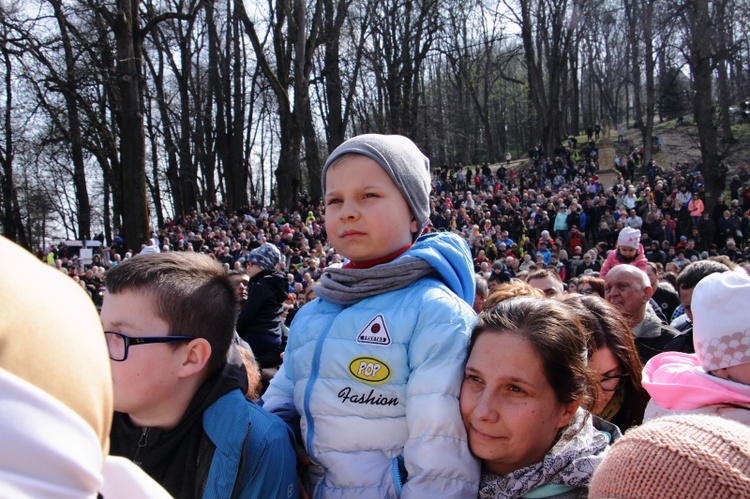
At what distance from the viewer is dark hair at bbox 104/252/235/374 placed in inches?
69.6

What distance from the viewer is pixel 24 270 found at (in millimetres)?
650

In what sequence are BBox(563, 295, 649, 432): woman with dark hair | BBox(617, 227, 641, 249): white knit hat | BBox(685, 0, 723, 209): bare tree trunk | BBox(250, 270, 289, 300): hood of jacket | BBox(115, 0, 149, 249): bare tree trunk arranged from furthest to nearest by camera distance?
1. BBox(685, 0, 723, 209): bare tree trunk
2. BBox(115, 0, 149, 249): bare tree trunk
3. BBox(617, 227, 641, 249): white knit hat
4. BBox(250, 270, 289, 300): hood of jacket
5. BBox(563, 295, 649, 432): woman with dark hair

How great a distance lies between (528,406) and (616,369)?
3.26 feet

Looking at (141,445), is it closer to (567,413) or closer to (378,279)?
(378,279)

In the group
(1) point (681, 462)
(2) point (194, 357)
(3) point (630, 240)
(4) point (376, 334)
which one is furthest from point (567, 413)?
(3) point (630, 240)

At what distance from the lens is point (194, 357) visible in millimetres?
1803

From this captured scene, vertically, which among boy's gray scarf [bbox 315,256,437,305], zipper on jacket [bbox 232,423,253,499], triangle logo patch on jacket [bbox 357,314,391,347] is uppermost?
boy's gray scarf [bbox 315,256,437,305]

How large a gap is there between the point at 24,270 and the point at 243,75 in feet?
114

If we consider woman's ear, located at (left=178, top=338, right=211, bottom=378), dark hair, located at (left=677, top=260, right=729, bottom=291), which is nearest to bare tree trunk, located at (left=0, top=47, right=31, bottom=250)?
dark hair, located at (left=677, top=260, right=729, bottom=291)

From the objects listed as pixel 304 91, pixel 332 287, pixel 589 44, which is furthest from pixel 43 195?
pixel 589 44

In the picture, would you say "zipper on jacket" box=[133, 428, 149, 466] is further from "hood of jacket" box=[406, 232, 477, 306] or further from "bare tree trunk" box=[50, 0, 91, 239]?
"bare tree trunk" box=[50, 0, 91, 239]

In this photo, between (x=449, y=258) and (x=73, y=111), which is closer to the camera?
(x=449, y=258)

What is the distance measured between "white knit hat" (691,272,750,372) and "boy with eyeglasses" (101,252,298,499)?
54.8 inches

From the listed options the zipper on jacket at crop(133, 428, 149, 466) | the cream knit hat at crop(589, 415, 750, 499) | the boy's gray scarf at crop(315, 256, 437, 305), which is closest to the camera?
the cream knit hat at crop(589, 415, 750, 499)
